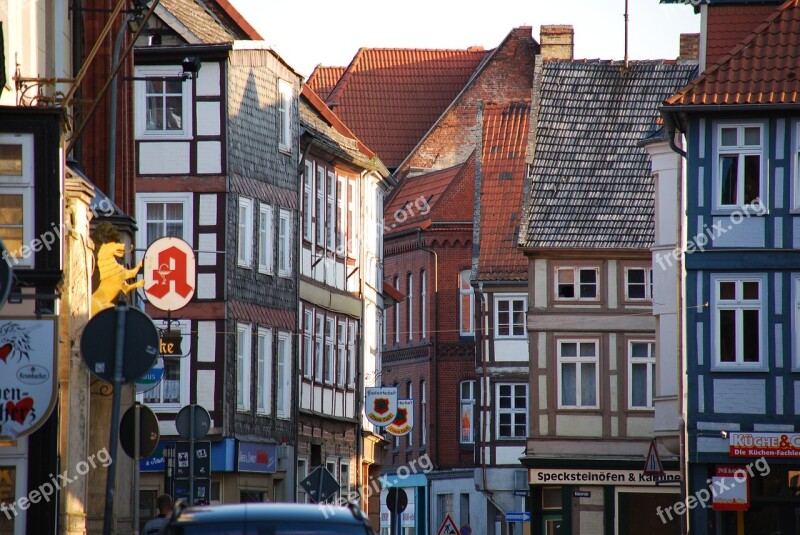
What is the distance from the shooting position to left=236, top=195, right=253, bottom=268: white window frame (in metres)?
40.2

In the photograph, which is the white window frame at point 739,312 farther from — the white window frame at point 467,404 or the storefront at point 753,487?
the white window frame at point 467,404

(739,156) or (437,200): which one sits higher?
(437,200)

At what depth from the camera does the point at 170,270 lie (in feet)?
109

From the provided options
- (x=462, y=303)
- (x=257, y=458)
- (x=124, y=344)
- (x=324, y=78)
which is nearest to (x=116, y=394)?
(x=124, y=344)

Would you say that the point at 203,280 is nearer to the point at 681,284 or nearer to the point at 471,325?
the point at 681,284

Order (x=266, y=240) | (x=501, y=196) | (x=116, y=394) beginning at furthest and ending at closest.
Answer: (x=501, y=196)
(x=266, y=240)
(x=116, y=394)

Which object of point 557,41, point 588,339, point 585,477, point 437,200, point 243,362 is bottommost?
point 585,477

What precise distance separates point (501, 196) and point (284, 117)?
13.7 meters

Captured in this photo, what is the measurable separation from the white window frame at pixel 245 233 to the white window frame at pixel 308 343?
4153 mm

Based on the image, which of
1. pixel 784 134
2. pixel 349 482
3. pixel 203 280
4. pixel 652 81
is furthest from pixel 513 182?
pixel 784 134

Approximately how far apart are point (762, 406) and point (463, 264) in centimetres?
3455

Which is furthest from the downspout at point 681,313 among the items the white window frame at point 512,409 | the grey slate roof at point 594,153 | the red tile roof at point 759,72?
the white window frame at point 512,409

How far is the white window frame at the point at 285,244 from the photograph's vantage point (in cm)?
4272

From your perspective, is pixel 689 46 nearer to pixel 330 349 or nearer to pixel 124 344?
pixel 330 349
